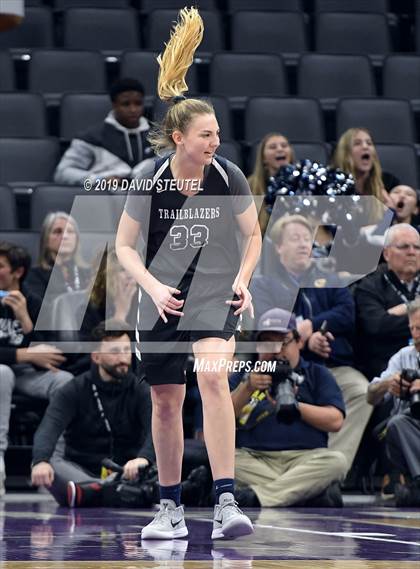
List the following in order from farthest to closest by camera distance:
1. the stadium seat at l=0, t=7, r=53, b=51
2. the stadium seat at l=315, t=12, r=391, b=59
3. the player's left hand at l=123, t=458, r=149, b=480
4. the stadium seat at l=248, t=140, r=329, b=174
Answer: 1. the stadium seat at l=315, t=12, r=391, b=59
2. the stadium seat at l=0, t=7, r=53, b=51
3. the stadium seat at l=248, t=140, r=329, b=174
4. the player's left hand at l=123, t=458, r=149, b=480

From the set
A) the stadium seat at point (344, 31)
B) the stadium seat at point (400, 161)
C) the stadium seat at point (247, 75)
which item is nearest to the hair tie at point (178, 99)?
the stadium seat at point (400, 161)

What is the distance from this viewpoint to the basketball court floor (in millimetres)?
3930

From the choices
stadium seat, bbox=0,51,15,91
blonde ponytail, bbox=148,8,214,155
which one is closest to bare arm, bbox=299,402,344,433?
blonde ponytail, bbox=148,8,214,155

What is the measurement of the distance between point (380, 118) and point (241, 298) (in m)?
5.61

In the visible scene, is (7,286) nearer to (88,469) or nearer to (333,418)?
(88,469)

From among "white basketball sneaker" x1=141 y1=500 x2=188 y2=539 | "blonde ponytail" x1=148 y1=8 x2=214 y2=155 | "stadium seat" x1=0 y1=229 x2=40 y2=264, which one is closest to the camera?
"white basketball sneaker" x1=141 y1=500 x2=188 y2=539

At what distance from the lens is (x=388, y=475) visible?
24.3 ft

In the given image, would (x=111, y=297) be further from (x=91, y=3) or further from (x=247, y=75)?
(x=91, y=3)

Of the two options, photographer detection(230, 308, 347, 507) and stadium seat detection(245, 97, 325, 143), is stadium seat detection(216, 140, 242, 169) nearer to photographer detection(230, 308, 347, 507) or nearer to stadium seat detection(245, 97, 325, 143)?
stadium seat detection(245, 97, 325, 143)

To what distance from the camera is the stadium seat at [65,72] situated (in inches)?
396

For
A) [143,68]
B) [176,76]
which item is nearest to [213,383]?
[176,76]

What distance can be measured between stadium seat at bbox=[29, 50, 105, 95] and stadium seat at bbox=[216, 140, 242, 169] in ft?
5.45

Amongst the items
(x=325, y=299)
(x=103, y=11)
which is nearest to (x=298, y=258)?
(x=325, y=299)

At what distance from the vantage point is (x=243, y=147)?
946cm
